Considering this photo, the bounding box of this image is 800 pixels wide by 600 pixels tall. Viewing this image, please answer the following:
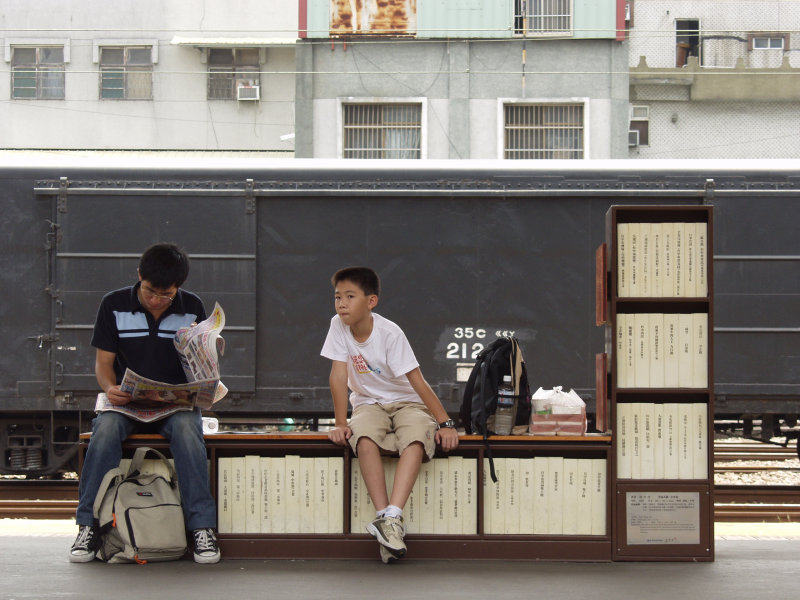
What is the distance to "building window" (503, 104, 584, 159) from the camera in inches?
750

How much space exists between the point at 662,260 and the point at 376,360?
1.56 m

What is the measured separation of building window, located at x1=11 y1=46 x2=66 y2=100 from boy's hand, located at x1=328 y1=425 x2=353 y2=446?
21822 millimetres

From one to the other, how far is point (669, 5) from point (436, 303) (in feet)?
73.7

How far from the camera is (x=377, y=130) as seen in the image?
19.3 metres

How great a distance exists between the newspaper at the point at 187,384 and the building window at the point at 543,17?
1497cm

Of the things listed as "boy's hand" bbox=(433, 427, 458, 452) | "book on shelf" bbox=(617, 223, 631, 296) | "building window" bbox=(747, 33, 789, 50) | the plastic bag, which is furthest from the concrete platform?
"building window" bbox=(747, 33, 789, 50)

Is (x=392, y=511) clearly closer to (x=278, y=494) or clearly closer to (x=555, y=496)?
(x=278, y=494)

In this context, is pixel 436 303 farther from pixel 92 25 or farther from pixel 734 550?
pixel 92 25

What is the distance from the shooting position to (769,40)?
29.0 metres

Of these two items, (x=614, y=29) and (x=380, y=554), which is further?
(x=614, y=29)

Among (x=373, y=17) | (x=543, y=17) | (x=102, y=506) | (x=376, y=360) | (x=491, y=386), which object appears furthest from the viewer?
(x=543, y=17)

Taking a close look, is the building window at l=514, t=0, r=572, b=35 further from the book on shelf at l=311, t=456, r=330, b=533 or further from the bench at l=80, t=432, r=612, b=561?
the book on shelf at l=311, t=456, r=330, b=533

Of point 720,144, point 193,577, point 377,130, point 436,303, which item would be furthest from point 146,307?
point 720,144

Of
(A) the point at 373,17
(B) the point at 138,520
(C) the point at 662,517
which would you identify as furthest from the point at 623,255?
(A) the point at 373,17
